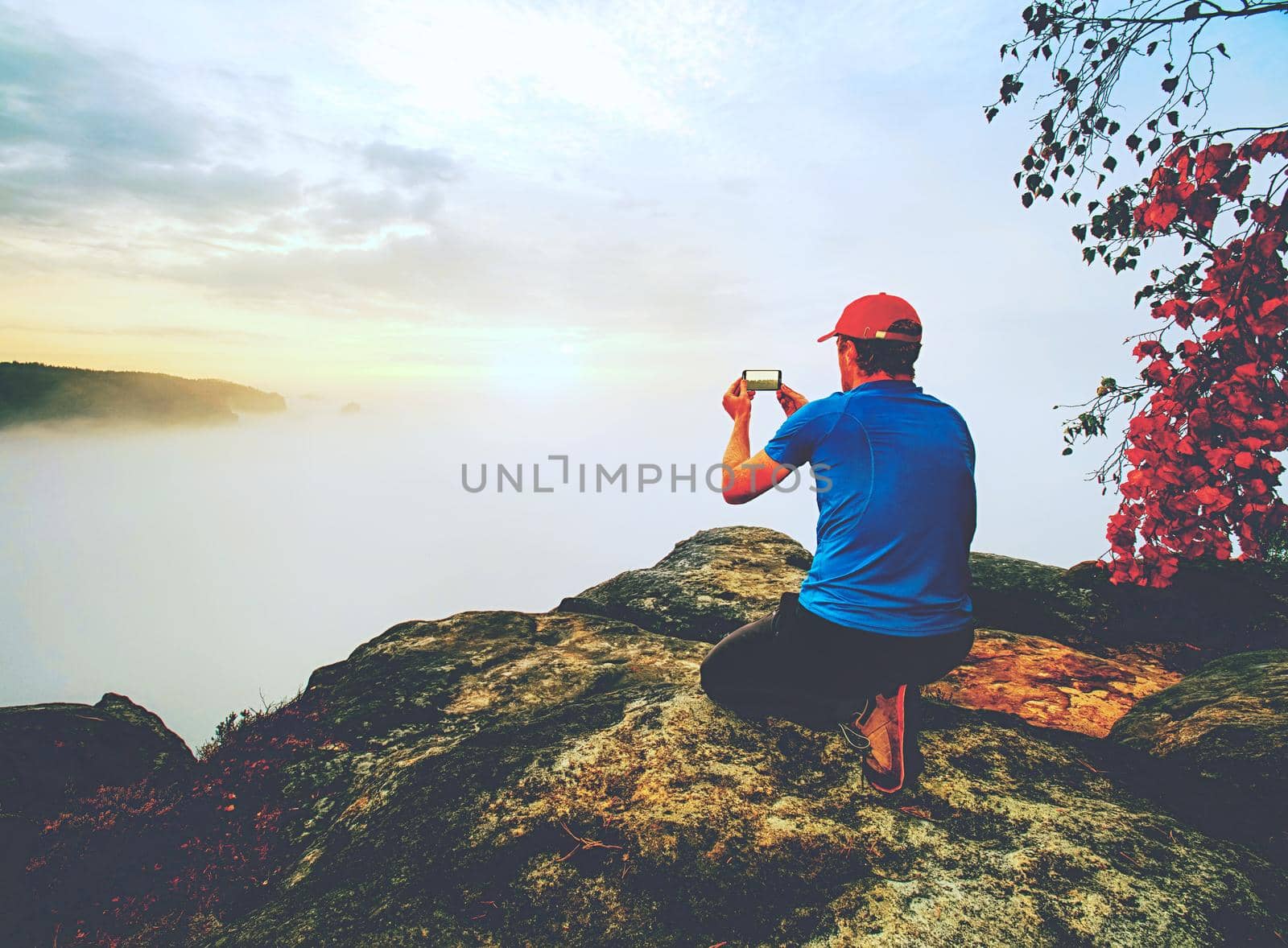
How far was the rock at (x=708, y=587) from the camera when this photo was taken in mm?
7500

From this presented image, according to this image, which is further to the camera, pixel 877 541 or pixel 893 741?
pixel 893 741

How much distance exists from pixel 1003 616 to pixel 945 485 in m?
5.50

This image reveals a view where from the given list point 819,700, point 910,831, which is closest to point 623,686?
point 819,700

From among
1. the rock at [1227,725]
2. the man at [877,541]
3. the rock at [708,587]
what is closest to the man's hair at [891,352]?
the man at [877,541]

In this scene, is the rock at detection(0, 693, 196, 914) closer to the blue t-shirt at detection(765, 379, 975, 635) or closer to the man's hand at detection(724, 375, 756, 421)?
the man's hand at detection(724, 375, 756, 421)

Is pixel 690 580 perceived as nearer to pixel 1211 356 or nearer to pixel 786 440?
pixel 786 440

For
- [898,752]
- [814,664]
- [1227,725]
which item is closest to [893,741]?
[898,752]

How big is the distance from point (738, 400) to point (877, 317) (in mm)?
1199

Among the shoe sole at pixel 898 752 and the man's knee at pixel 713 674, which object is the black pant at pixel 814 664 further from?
the shoe sole at pixel 898 752

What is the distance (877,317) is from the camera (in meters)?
3.87

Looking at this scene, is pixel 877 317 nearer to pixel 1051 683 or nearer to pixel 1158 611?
pixel 1051 683

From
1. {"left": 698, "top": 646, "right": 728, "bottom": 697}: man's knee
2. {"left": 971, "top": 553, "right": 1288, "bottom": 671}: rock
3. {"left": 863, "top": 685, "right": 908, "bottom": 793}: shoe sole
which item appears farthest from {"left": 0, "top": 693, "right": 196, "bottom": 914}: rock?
{"left": 971, "top": 553, "right": 1288, "bottom": 671}: rock

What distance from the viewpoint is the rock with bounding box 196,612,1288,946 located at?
3.08 meters

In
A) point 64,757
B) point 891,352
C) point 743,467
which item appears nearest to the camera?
point 891,352
